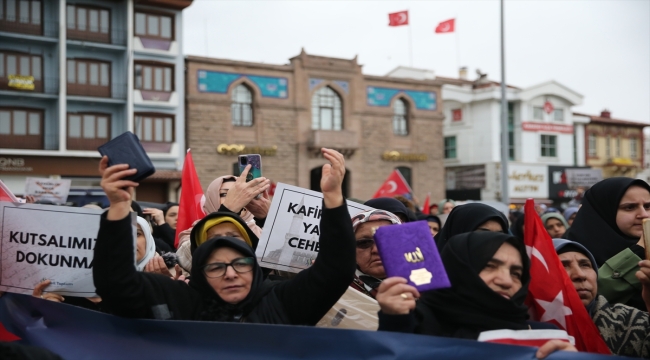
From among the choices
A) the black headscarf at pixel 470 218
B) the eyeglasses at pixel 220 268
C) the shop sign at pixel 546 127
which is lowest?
the eyeglasses at pixel 220 268

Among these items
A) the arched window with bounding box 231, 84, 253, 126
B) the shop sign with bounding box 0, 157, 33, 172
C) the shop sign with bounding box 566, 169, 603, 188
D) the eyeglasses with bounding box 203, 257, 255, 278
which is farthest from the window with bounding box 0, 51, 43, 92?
the shop sign with bounding box 566, 169, 603, 188

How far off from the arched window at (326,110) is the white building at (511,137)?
26.8 ft

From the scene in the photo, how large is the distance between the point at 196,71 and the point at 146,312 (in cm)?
2613

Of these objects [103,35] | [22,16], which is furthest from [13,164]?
[103,35]

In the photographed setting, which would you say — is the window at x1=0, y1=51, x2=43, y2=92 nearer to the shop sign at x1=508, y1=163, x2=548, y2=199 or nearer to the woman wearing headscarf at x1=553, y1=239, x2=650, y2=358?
the shop sign at x1=508, y1=163, x2=548, y2=199

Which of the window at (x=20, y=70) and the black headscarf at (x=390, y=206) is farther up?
the window at (x=20, y=70)

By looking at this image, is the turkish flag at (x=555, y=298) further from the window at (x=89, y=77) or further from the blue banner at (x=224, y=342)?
the window at (x=89, y=77)

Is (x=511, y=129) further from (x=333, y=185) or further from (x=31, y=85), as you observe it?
(x=333, y=185)

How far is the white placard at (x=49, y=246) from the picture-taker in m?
3.29

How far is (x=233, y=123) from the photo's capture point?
95.2 ft

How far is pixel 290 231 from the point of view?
3867mm

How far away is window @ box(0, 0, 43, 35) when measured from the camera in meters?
26.5

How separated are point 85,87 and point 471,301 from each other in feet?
89.6

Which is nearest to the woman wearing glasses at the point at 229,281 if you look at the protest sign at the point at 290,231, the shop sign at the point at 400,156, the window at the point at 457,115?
the protest sign at the point at 290,231
